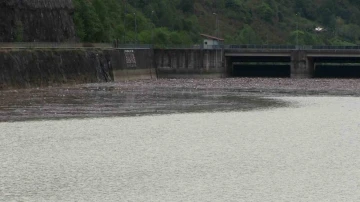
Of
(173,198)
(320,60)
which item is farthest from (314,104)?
(320,60)

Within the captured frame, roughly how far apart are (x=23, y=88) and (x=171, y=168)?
57619 millimetres

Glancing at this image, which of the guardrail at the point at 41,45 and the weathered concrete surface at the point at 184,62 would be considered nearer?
the guardrail at the point at 41,45

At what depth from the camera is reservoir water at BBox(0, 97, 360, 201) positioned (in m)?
39.6

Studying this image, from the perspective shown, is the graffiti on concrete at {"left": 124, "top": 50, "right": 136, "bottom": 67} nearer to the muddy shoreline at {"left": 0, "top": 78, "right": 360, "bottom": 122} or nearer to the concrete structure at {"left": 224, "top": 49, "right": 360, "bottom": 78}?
the muddy shoreline at {"left": 0, "top": 78, "right": 360, "bottom": 122}

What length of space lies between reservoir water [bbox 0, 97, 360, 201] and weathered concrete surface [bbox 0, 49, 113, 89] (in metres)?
32.4

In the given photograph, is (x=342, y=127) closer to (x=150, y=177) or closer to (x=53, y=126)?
(x=53, y=126)

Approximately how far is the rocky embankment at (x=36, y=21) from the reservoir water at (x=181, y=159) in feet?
164

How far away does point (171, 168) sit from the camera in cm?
4516

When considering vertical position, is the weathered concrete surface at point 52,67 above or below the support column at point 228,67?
above

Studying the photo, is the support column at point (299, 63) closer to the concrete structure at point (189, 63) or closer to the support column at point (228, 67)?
the concrete structure at point (189, 63)

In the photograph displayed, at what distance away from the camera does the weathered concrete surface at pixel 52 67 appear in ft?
324

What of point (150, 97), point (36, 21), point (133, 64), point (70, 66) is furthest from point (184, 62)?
point (150, 97)

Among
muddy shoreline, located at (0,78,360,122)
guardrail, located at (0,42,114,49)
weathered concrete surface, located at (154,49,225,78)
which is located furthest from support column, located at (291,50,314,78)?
guardrail, located at (0,42,114,49)

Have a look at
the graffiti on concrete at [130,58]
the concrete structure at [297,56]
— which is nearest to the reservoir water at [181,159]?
the graffiti on concrete at [130,58]
